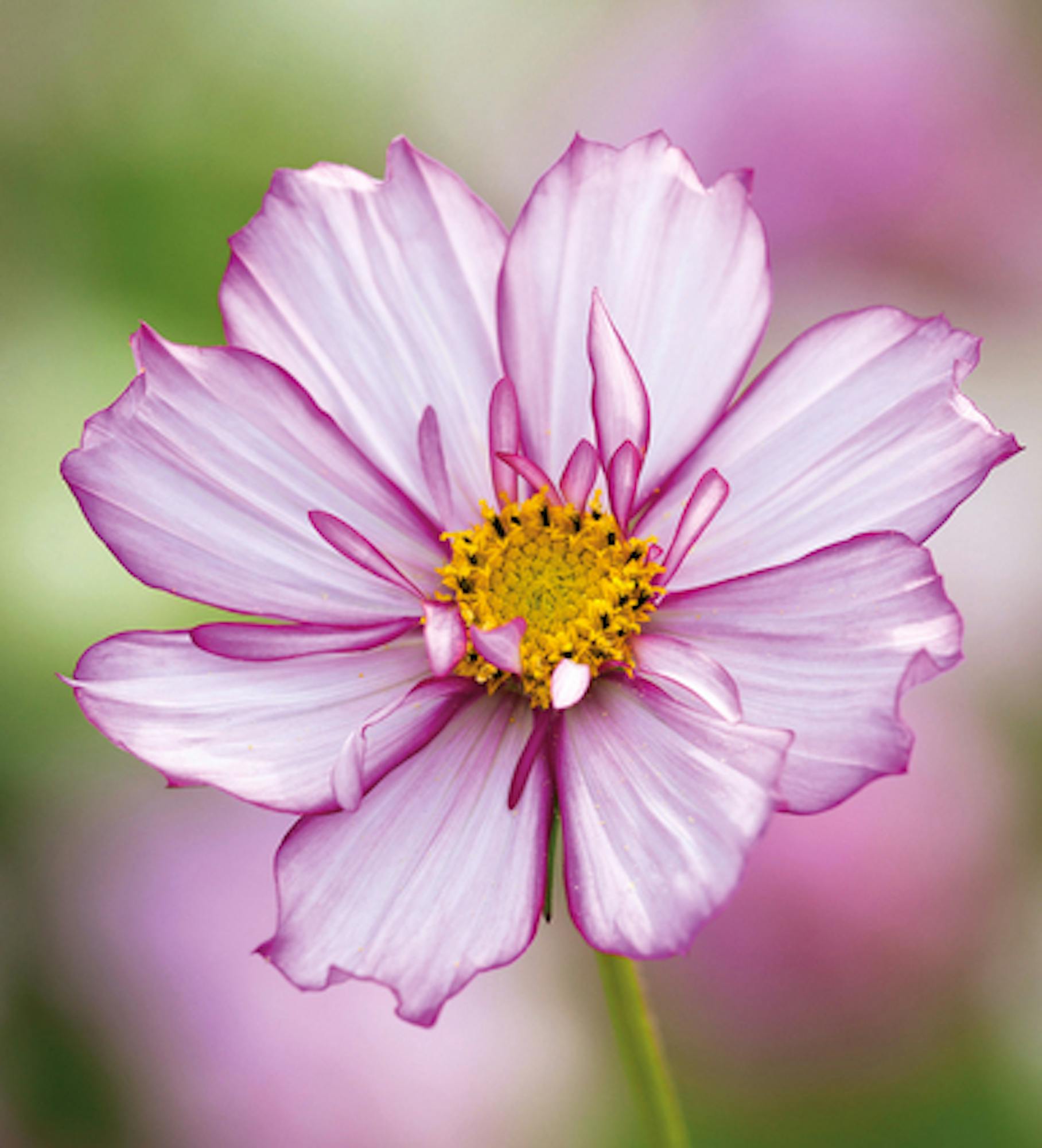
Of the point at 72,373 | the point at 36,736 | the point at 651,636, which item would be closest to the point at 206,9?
the point at 72,373

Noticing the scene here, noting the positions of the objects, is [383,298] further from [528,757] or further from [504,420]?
[528,757]

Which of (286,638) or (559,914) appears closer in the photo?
(286,638)

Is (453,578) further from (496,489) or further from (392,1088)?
(392,1088)

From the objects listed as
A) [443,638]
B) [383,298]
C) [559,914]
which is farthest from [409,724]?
[559,914]

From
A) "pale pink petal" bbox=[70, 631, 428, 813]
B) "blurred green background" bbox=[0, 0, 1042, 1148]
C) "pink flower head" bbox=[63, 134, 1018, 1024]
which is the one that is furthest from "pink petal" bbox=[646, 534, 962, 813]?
"blurred green background" bbox=[0, 0, 1042, 1148]

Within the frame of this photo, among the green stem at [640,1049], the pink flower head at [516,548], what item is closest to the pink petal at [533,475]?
the pink flower head at [516,548]

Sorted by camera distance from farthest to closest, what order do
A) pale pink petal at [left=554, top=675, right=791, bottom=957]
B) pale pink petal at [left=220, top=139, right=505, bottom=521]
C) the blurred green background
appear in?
1. the blurred green background
2. pale pink petal at [left=220, top=139, right=505, bottom=521]
3. pale pink petal at [left=554, top=675, right=791, bottom=957]

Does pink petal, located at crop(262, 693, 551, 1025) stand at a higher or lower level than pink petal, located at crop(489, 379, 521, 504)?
lower

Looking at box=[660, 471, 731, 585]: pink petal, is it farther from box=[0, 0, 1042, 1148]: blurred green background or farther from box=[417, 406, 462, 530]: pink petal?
box=[0, 0, 1042, 1148]: blurred green background
